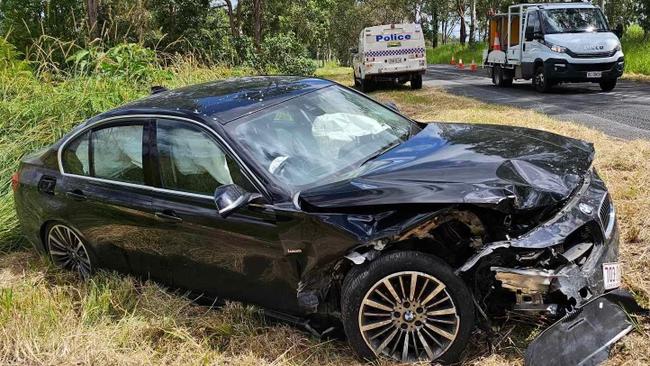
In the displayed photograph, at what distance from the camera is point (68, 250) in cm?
459

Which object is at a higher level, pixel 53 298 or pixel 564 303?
pixel 564 303

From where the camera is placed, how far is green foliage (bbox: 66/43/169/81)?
8.47 meters

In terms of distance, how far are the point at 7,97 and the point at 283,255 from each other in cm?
624

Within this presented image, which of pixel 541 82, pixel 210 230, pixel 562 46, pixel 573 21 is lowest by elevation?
pixel 541 82

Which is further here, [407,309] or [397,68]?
[397,68]

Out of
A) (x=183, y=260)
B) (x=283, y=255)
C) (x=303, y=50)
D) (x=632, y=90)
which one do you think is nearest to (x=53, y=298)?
(x=183, y=260)

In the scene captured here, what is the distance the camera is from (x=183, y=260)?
3779mm

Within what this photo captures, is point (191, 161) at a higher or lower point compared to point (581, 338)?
higher

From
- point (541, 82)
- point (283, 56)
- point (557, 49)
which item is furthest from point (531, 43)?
point (283, 56)

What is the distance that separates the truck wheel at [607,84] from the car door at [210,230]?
1225 centimetres

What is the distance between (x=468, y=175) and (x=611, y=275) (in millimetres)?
892

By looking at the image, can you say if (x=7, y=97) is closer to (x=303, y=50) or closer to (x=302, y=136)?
(x=302, y=136)

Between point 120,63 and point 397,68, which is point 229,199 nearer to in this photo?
point 120,63

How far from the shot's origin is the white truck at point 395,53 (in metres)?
17.6
